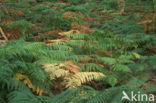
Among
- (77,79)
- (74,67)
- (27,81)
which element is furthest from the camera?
(74,67)

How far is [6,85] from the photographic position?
2.14 metres

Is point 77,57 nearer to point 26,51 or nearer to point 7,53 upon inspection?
point 26,51

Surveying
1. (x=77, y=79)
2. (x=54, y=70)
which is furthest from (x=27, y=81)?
(x=77, y=79)

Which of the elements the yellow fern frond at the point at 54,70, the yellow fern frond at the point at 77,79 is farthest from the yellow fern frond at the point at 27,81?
the yellow fern frond at the point at 77,79

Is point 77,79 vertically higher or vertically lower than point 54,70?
lower

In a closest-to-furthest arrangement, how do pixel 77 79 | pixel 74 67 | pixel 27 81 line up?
pixel 27 81 < pixel 77 79 < pixel 74 67

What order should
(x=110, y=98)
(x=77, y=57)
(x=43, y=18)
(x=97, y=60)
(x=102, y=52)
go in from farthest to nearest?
(x=43, y=18), (x=102, y=52), (x=97, y=60), (x=77, y=57), (x=110, y=98)

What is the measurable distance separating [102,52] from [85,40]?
1.56 feet

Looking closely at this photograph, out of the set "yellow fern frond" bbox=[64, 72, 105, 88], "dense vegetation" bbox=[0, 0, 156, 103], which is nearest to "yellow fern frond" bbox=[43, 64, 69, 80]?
"dense vegetation" bbox=[0, 0, 156, 103]

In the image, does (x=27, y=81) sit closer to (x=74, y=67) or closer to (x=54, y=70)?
(x=54, y=70)

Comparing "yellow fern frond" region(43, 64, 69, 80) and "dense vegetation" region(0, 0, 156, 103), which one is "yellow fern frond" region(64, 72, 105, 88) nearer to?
"dense vegetation" region(0, 0, 156, 103)

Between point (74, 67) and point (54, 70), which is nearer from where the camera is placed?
point (54, 70)

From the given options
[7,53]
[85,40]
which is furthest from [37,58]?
[85,40]

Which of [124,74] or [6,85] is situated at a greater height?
[6,85]
